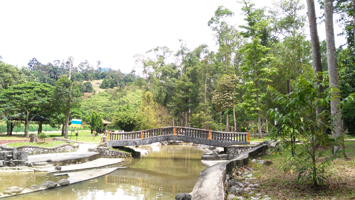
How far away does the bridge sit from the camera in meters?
15.4

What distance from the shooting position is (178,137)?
638 inches

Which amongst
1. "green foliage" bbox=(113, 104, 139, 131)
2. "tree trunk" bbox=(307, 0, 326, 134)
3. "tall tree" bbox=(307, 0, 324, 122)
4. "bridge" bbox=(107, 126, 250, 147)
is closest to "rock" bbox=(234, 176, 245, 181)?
"tree trunk" bbox=(307, 0, 326, 134)

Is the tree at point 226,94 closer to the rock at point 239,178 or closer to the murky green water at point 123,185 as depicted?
the murky green water at point 123,185

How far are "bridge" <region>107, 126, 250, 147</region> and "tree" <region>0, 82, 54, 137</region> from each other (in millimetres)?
10695

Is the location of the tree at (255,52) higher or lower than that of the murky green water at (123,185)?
higher

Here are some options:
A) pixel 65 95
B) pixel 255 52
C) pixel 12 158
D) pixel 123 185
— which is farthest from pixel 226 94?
pixel 12 158

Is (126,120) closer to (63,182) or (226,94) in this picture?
(226,94)

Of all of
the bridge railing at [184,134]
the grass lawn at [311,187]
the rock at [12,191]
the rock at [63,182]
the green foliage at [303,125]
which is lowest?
the rock at [63,182]

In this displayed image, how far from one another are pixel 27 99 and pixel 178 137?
1533 cm

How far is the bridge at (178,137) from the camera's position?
1536 centimetres

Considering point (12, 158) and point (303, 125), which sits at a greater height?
point (303, 125)

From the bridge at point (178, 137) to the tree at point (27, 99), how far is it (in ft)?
35.1

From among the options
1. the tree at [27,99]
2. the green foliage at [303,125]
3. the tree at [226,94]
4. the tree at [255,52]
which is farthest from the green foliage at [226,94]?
the green foliage at [303,125]

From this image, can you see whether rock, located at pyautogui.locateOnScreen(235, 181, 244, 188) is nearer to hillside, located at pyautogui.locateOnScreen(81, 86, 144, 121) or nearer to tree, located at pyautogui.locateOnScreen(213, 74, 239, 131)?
tree, located at pyautogui.locateOnScreen(213, 74, 239, 131)
